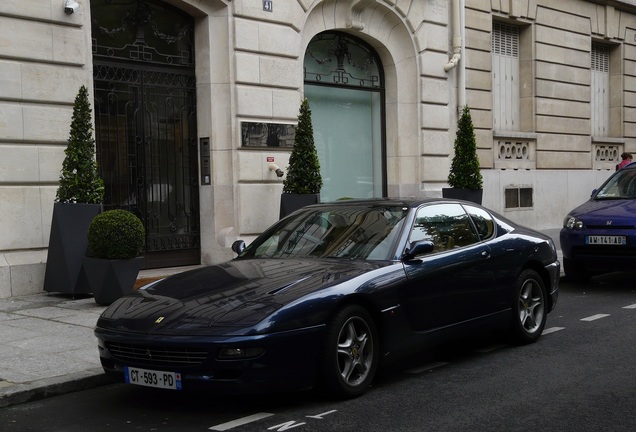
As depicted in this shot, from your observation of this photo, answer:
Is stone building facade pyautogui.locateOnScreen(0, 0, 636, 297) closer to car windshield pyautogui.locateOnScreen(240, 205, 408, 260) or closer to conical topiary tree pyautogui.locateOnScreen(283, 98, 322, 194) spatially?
conical topiary tree pyautogui.locateOnScreen(283, 98, 322, 194)

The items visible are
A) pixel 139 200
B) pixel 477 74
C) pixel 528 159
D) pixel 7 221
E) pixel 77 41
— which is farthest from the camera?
pixel 528 159

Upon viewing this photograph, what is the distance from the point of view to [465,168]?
54.9 feet

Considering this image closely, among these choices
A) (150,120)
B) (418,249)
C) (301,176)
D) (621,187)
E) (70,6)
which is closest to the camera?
(418,249)

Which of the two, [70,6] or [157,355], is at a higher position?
[70,6]

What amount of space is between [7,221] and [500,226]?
650 cm

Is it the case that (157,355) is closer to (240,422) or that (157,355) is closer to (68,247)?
(240,422)

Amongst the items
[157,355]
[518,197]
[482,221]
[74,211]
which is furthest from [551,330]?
[518,197]

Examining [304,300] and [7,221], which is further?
[7,221]

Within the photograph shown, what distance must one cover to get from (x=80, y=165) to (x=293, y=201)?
3.87 metres

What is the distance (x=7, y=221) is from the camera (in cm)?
1098

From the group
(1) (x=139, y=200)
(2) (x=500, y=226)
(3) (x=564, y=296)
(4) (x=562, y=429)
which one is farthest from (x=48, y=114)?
(4) (x=562, y=429)

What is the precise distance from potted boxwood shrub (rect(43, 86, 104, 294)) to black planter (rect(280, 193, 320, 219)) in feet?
11.5

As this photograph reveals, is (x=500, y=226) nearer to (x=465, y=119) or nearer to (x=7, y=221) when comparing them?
(x=7, y=221)

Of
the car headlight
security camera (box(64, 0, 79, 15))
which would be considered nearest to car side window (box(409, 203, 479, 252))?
the car headlight
